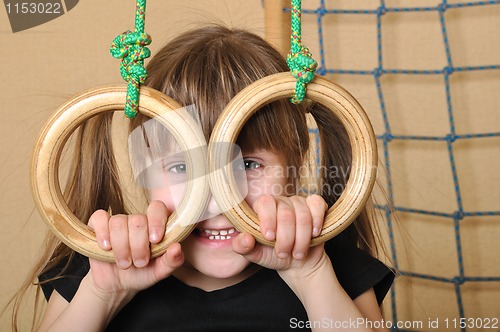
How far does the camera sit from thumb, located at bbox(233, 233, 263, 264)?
28.6 inches

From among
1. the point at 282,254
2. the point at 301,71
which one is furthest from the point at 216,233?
the point at 301,71

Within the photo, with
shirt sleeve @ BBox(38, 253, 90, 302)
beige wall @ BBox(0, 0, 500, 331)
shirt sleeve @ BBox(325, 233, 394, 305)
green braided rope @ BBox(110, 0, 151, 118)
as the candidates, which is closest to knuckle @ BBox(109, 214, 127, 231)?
green braided rope @ BBox(110, 0, 151, 118)

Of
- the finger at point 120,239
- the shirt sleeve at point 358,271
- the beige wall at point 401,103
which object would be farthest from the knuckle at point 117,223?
the beige wall at point 401,103

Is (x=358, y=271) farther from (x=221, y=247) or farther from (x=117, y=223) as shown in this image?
(x=117, y=223)

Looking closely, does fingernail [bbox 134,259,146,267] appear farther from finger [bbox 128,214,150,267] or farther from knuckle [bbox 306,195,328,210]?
knuckle [bbox 306,195,328,210]

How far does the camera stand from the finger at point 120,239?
2.35 feet

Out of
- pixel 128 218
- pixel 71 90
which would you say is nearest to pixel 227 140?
pixel 128 218

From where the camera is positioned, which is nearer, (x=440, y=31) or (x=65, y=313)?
(x=65, y=313)

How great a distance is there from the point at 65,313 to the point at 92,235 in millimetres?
135

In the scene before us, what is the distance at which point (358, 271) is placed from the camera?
0.93m

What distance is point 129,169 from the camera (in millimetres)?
978

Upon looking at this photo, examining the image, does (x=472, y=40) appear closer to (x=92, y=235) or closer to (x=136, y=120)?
(x=136, y=120)

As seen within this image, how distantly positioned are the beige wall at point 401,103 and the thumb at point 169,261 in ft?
2.35

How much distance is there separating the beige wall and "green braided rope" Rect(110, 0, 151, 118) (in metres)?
0.64
